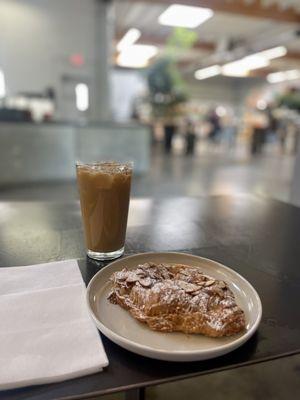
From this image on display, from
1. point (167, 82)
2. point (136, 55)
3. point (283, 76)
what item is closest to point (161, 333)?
point (167, 82)

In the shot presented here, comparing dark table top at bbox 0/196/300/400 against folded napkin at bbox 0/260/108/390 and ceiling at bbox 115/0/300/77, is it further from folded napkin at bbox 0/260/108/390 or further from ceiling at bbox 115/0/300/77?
ceiling at bbox 115/0/300/77

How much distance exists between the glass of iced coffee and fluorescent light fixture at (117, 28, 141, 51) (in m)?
9.19

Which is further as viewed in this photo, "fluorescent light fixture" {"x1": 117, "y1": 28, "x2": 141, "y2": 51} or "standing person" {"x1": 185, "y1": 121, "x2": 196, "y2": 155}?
"standing person" {"x1": 185, "y1": 121, "x2": 196, "y2": 155}

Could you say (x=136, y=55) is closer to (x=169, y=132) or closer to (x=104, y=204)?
(x=169, y=132)

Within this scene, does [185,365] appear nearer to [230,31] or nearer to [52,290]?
[52,290]

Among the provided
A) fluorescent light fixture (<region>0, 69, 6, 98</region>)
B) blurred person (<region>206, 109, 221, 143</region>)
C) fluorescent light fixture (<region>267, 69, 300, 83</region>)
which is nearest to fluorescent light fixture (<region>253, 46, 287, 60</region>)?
blurred person (<region>206, 109, 221, 143</region>)

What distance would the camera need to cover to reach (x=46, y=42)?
6.20 meters

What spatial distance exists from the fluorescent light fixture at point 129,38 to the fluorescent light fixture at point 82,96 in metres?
3.28

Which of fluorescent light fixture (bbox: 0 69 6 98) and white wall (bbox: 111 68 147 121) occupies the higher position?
white wall (bbox: 111 68 147 121)

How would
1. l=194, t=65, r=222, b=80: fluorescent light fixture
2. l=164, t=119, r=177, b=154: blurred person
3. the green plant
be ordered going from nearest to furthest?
the green plant < l=164, t=119, r=177, b=154: blurred person < l=194, t=65, r=222, b=80: fluorescent light fixture

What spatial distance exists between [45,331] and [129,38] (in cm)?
1029

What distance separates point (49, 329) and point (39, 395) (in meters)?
0.12

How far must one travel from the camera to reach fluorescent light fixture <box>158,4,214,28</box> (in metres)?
6.27

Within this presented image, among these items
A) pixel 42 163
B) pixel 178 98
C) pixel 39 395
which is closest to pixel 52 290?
pixel 39 395
